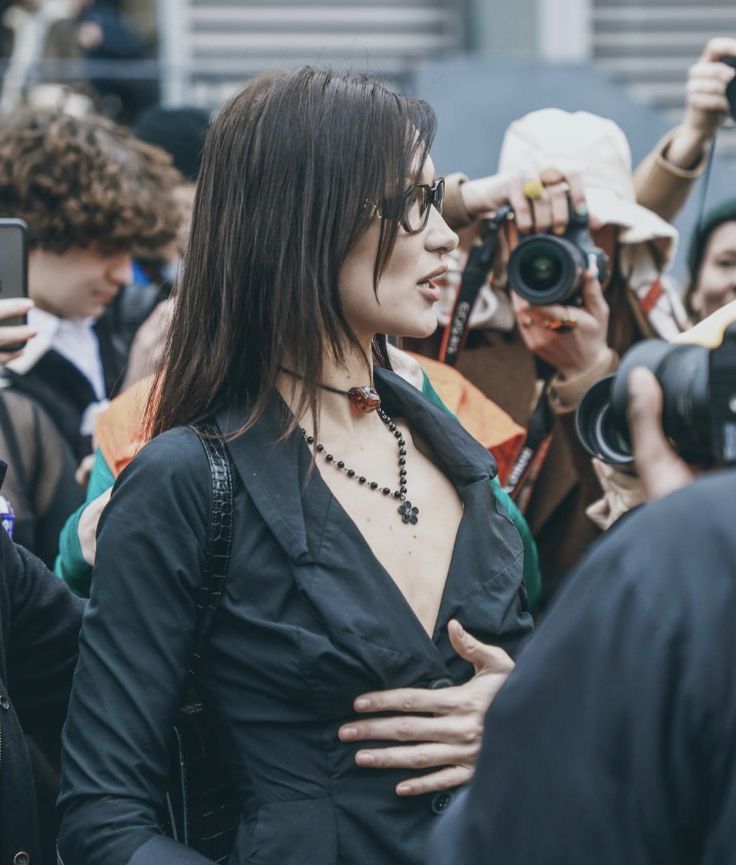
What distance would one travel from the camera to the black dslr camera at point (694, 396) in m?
1.17

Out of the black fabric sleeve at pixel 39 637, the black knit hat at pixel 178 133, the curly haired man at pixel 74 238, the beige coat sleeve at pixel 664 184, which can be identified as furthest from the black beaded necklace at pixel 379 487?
the black knit hat at pixel 178 133

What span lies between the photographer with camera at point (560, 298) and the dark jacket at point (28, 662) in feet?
3.27

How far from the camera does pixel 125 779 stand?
69.9 inches

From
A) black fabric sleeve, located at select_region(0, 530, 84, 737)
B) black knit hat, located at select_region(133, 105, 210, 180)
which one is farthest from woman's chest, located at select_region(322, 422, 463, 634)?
black knit hat, located at select_region(133, 105, 210, 180)

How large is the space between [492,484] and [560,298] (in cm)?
66

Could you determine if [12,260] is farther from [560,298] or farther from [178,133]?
[178,133]

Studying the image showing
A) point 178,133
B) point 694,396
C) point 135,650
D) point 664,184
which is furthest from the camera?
point 178,133

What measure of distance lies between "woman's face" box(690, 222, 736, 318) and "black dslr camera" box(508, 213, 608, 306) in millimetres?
937

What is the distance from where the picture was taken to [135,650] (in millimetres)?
1804

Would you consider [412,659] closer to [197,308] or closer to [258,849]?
[258,849]

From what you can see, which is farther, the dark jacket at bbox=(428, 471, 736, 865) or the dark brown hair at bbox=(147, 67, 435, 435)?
the dark brown hair at bbox=(147, 67, 435, 435)

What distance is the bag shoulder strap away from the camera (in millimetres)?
1837

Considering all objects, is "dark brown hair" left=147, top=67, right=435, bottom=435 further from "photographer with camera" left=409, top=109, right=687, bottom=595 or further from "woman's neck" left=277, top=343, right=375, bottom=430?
"photographer with camera" left=409, top=109, right=687, bottom=595

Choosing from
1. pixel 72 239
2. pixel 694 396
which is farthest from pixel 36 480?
pixel 694 396
